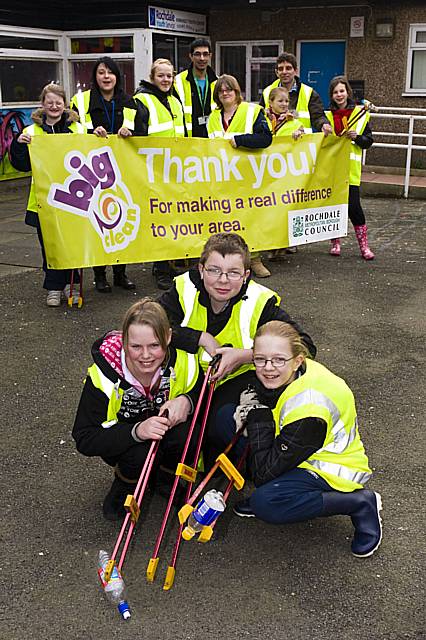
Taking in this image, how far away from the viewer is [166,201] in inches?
286

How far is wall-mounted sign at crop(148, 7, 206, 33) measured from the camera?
47.9 ft

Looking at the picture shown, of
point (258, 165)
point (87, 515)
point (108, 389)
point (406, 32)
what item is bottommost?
point (87, 515)

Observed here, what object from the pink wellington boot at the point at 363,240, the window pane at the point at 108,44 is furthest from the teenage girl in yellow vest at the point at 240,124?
the window pane at the point at 108,44

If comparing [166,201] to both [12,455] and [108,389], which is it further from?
[108,389]

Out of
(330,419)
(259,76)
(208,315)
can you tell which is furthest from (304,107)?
(259,76)

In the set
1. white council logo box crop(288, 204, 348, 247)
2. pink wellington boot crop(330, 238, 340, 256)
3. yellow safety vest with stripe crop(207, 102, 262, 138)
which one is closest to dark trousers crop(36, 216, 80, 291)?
yellow safety vest with stripe crop(207, 102, 262, 138)

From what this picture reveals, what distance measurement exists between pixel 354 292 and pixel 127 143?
254cm

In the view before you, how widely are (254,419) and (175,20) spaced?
538 inches

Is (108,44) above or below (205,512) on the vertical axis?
above

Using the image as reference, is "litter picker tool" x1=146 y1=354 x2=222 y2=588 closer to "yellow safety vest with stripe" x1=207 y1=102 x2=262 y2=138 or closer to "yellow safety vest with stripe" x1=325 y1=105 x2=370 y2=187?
"yellow safety vest with stripe" x1=207 y1=102 x2=262 y2=138

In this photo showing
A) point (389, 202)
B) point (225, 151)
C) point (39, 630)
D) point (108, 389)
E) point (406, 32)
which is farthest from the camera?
point (406, 32)

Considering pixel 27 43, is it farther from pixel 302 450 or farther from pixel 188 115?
pixel 302 450

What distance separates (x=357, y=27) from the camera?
1510 cm

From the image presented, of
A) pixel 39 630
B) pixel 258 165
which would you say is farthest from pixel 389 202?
pixel 39 630
